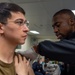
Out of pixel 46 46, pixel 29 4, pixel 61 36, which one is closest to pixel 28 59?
pixel 46 46

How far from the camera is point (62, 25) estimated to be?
1671 mm

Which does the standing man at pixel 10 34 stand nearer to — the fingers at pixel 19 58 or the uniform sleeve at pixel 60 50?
the fingers at pixel 19 58

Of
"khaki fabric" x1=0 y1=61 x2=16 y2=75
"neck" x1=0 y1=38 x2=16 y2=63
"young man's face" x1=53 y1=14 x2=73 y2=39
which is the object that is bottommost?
"khaki fabric" x1=0 y1=61 x2=16 y2=75

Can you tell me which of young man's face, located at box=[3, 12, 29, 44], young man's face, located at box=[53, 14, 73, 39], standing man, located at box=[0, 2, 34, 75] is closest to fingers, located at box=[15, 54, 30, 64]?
standing man, located at box=[0, 2, 34, 75]

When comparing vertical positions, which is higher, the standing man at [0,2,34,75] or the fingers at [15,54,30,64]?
the standing man at [0,2,34,75]

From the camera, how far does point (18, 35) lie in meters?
1.28

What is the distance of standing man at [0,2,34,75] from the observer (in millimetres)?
1269

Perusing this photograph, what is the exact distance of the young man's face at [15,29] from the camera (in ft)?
4.16

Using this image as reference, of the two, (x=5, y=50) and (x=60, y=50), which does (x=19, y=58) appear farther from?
(x=60, y=50)

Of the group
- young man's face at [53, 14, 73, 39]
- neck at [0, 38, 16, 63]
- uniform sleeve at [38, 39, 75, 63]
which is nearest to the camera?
uniform sleeve at [38, 39, 75, 63]

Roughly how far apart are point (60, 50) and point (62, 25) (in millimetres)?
510

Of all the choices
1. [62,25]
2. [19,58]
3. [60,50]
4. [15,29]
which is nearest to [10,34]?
[15,29]

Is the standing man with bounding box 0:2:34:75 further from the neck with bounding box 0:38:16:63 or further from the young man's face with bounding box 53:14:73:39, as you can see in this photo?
the young man's face with bounding box 53:14:73:39

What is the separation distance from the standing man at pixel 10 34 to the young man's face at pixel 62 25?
49cm
